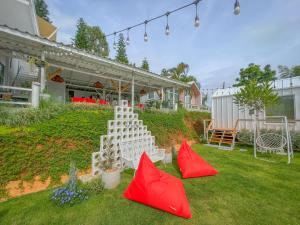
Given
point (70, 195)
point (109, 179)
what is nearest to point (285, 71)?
point (109, 179)

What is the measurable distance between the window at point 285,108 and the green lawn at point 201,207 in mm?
5004

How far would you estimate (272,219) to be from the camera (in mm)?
2420

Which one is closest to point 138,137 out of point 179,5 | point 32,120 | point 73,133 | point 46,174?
point 73,133

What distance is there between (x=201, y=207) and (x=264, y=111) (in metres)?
7.67

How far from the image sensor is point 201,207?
276 centimetres

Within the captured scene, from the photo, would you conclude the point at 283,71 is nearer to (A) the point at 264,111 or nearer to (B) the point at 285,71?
(B) the point at 285,71

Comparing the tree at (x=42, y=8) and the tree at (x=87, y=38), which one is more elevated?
the tree at (x=42, y=8)

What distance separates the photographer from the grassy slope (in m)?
3.47

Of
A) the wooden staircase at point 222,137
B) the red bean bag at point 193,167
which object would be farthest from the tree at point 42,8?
the red bean bag at point 193,167

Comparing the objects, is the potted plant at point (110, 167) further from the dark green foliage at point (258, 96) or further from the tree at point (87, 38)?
the tree at point (87, 38)

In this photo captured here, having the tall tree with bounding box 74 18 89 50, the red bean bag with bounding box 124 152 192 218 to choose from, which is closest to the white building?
the red bean bag with bounding box 124 152 192 218

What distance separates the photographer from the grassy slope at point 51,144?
3.47m

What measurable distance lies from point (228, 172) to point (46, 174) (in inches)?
197

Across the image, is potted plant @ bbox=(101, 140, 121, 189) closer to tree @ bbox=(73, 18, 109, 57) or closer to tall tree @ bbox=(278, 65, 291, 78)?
tree @ bbox=(73, 18, 109, 57)
